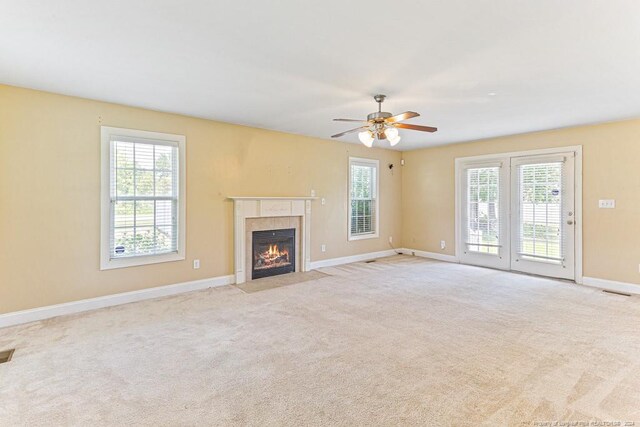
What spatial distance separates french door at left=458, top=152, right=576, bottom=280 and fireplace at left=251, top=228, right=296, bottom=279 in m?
3.54

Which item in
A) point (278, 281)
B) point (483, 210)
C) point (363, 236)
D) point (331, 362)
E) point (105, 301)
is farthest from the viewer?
point (363, 236)

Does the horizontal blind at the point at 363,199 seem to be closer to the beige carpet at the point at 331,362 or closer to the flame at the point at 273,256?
the flame at the point at 273,256

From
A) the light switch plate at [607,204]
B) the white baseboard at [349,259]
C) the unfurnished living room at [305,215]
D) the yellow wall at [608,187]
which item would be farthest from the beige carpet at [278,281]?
the light switch plate at [607,204]

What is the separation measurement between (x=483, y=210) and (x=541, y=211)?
1.00m

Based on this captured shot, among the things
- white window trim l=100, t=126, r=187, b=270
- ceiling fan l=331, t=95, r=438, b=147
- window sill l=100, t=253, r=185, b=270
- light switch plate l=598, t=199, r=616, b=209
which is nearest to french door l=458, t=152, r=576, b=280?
light switch plate l=598, t=199, r=616, b=209

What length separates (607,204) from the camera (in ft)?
15.9

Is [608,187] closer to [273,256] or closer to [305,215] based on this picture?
[305,215]

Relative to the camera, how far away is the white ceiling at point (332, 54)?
209cm

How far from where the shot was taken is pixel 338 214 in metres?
6.59

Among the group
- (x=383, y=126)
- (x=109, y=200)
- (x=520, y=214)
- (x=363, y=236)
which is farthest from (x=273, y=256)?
(x=520, y=214)

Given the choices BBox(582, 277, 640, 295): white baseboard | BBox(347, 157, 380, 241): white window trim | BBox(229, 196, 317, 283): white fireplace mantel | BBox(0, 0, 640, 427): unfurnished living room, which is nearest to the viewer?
BBox(0, 0, 640, 427): unfurnished living room

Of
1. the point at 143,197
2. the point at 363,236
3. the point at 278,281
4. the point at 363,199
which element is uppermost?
the point at 363,199

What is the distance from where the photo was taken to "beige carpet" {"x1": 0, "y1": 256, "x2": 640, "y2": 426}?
2.04 meters

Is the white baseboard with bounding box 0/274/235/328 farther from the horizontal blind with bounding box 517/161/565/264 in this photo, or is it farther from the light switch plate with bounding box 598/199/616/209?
the light switch plate with bounding box 598/199/616/209
